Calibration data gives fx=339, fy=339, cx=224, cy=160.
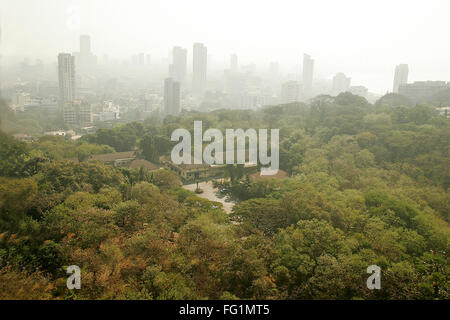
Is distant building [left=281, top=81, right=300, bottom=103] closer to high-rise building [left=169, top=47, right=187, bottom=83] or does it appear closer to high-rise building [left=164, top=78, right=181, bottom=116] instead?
high-rise building [left=164, top=78, right=181, bottom=116]

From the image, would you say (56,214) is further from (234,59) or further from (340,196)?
(234,59)

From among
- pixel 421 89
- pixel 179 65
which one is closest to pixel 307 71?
pixel 179 65

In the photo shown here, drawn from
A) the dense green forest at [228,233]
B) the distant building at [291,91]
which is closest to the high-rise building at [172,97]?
the distant building at [291,91]

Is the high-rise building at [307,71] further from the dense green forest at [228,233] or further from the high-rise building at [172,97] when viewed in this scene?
the dense green forest at [228,233]

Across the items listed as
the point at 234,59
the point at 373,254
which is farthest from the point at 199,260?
the point at 234,59

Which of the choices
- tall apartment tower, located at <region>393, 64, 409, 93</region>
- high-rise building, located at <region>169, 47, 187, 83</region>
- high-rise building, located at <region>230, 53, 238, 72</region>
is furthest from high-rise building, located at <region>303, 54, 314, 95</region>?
high-rise building, located at <region>169, 47, 187, 83</region>

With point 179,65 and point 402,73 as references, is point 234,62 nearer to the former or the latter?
point 179,65
